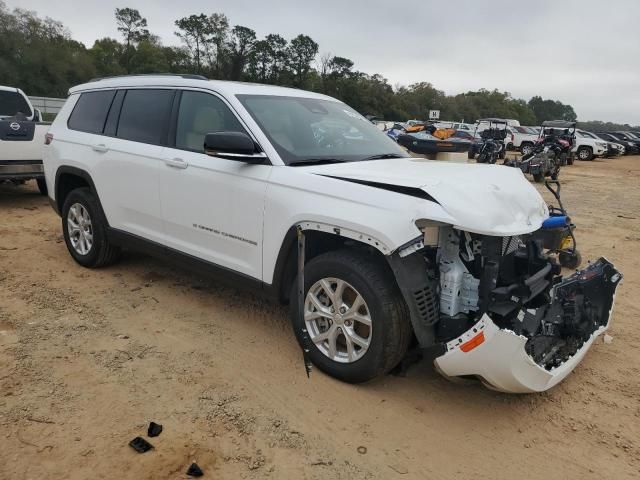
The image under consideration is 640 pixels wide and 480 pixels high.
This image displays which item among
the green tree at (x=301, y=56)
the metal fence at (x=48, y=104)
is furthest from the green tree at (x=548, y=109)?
the metal fence at (x=48, y=104)

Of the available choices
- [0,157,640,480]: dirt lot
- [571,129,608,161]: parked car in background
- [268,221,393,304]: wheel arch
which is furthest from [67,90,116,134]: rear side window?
[571,129,608,161]: parked car in background

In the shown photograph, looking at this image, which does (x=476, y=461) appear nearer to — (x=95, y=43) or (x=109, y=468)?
(x=109, y=468)

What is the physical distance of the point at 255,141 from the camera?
12.1 ft

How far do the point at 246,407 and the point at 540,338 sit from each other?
1.82 meters

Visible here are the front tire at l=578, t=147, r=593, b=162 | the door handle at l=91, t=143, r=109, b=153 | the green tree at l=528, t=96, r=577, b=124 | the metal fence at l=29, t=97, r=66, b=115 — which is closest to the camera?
the door handle at l=91, t=143, r=109, b=153

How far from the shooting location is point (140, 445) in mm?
2691

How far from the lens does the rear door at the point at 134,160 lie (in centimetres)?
438

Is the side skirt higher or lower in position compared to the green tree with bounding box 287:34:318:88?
lower

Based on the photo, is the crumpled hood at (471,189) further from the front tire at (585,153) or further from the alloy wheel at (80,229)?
the front tire at (585,153)

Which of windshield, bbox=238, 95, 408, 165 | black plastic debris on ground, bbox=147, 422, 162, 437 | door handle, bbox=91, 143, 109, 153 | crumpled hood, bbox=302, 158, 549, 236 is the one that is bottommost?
black plastic debris on ground, bbox=147, 422, 162, 437

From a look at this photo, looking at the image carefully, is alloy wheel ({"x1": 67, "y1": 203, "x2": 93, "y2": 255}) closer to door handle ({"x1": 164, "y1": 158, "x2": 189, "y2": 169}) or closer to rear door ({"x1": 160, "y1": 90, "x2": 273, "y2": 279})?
rear door ({"x1": 160, "y1": 90, "x2": 273, "y2": 279})

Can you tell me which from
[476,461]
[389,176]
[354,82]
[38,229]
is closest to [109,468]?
[476,461]

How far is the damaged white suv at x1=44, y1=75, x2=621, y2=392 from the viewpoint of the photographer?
2.90m

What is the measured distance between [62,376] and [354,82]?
271 ft
